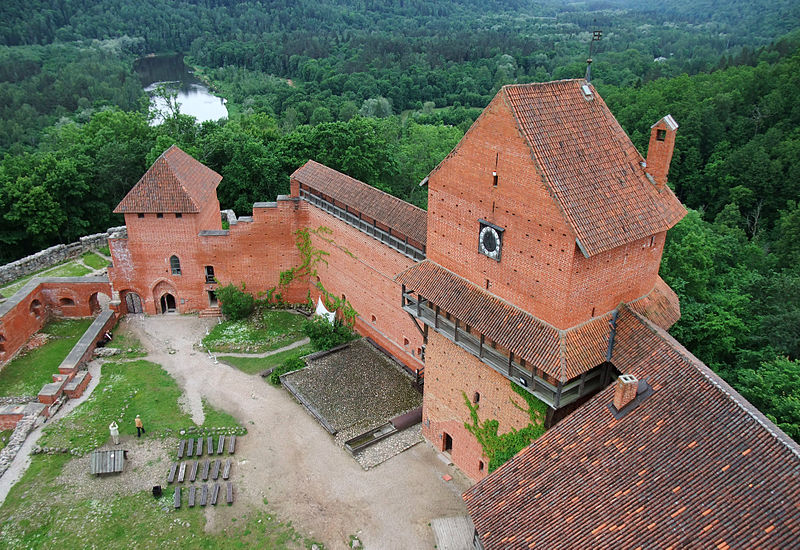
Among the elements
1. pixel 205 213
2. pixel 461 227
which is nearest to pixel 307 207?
pixel 205 213

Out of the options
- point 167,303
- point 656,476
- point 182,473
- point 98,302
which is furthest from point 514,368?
point 98,302

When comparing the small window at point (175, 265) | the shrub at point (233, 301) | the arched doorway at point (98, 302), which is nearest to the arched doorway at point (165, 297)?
the small window at point (175, 265)

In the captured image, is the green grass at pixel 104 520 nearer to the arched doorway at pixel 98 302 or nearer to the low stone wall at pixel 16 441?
the low stone wall at pixel 16 441

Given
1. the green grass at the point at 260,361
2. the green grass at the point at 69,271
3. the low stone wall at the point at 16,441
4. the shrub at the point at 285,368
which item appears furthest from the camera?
the green grass at the point at 69,271

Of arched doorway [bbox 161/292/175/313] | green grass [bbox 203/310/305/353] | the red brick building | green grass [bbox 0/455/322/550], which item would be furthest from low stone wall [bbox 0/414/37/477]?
the red brick building

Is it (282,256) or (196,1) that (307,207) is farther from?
(196,1)
